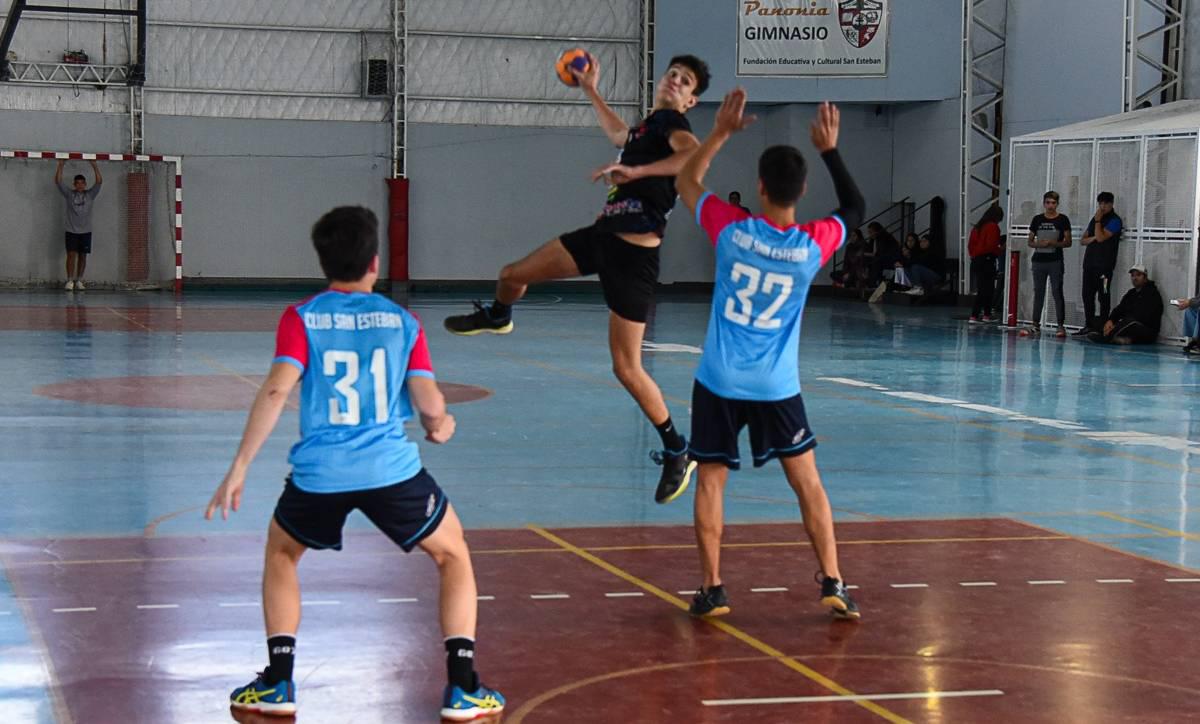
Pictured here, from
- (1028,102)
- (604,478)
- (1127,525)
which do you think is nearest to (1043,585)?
(1127,525)

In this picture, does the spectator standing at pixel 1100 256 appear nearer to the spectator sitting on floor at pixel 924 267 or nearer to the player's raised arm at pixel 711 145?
the spectator sitting on floor at pixel 924 267

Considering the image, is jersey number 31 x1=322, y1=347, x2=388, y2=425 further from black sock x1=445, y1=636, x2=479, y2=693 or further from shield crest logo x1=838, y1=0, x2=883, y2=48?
shield crest logo x1=838, y1=0, x2=883, y2=48

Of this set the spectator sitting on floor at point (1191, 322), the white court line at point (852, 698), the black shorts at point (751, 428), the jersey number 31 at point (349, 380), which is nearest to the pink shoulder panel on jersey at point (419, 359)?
the jersey number 31 at point (349, 380)

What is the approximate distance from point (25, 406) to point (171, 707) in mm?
9703

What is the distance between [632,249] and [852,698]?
11.3 ft

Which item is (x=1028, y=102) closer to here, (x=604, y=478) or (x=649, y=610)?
(x=604, y=478)

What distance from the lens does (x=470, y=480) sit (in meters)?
11.3

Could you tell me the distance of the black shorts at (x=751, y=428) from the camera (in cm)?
722

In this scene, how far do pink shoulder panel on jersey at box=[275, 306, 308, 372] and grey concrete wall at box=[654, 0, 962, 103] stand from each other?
94.7ft

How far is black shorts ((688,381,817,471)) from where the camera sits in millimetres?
7223

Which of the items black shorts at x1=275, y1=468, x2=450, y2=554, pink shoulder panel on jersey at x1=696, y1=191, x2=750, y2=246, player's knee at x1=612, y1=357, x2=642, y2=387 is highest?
pink shoulder panel on jersey at x1=696, y1=191, x2=750, y2=246

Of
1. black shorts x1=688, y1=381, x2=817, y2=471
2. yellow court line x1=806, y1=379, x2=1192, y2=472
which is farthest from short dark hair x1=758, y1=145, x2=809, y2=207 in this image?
yellow court line x1=806, y1=379, x2=1192, y2=472

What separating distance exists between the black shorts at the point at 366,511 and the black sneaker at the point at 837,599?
2.24m

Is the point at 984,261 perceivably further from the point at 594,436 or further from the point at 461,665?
the point at 461,665
